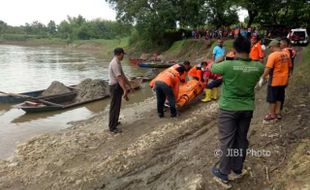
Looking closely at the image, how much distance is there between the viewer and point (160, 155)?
728cm

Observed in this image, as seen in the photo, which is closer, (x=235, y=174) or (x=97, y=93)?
(x=235, y=174)

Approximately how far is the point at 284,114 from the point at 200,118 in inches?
88.7

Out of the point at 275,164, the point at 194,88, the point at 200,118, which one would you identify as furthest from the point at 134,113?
the point at 275,164

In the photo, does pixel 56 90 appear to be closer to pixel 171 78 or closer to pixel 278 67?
pixel 171 78

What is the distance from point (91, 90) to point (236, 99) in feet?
40.5

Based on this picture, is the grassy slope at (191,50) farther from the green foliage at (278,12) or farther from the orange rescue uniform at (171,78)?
the orange rescue uniform at (171,78)

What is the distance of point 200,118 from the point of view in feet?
31.5

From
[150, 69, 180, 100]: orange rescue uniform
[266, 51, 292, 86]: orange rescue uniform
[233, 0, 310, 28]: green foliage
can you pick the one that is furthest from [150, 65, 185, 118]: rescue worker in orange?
[233, 0, 310, 28]: green foliage

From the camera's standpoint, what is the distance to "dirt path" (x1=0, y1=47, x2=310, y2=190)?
5652mm

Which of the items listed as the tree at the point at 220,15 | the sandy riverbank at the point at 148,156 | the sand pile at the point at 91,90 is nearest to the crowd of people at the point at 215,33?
the tree at the point at 220,15

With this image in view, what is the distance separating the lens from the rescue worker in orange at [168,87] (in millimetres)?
9688

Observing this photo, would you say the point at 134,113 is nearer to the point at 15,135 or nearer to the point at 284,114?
the point at 15,135

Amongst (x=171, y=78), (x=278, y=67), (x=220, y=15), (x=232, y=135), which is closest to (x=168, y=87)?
(x=171, y=78)

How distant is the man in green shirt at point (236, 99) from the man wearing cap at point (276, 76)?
2.43 meters
